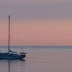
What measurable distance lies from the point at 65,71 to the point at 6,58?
131 ft

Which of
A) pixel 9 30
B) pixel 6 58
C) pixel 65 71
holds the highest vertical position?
pixel 9 30

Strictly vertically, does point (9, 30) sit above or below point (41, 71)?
above

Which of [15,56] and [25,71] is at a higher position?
[15,56]

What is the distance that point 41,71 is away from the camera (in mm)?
66625

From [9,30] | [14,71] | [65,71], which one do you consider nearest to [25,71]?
[14,71]

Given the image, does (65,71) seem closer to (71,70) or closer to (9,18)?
(71,70)

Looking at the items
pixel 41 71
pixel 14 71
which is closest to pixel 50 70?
pixel 41 71

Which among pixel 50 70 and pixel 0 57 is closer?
pixel 50 70

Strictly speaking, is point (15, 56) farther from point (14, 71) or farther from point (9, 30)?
point (14, 71)

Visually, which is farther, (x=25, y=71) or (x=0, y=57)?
(x=0, y=57)

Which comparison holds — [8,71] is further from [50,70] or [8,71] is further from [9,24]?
[9,24]

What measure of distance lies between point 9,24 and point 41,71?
3813 centimetres

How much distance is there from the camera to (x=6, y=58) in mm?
102375

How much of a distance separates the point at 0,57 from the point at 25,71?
123 ft
